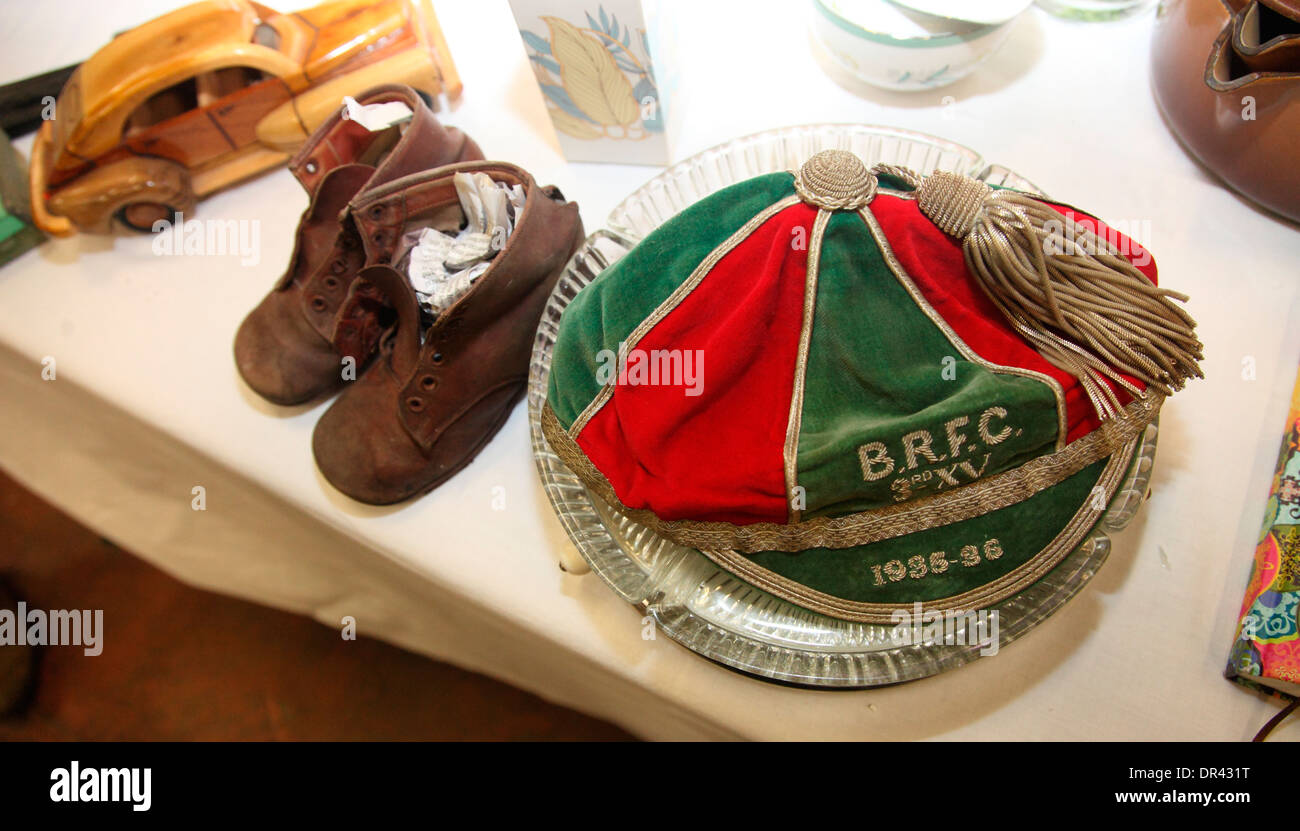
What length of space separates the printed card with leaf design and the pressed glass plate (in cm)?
17

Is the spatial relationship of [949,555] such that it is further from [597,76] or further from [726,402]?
[597,76]

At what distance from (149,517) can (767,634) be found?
0.86 m

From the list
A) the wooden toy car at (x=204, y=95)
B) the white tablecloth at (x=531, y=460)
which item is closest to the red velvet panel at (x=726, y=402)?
the white tablecloth at (x=531, y=460)

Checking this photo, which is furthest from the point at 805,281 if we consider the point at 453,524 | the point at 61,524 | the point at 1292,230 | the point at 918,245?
the point at 61,524

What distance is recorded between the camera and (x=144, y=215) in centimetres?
91

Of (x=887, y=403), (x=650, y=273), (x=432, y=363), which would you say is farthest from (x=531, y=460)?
(x=887, y=403)

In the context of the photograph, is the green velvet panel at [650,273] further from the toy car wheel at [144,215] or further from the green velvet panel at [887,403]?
the toy car wheel at [144,215]

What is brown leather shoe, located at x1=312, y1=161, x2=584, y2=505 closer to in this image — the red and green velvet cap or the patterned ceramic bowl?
the red and green velvet cap

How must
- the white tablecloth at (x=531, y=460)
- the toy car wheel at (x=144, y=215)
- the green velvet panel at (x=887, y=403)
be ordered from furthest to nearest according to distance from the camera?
the toy car wheel at (x=144, y=215), the white tablecloth at (x=531, y=460), the green velvet panel at (x=887, y=403)

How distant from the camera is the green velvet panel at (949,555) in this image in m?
0.53

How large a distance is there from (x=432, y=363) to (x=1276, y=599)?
74 cm

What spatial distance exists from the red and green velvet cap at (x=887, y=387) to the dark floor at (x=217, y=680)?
69 cm

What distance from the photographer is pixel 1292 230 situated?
77 centimetres
